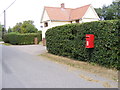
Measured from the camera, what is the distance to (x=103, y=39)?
267 inches

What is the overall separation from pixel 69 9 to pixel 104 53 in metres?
27.7

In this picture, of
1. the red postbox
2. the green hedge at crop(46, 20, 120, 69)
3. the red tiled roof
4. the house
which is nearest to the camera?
the green hedge at crop(46, 20, 120, 69)

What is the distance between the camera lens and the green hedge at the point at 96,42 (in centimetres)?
623

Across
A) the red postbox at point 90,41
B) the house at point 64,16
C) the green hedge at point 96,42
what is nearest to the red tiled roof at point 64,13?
the house at point 64,16

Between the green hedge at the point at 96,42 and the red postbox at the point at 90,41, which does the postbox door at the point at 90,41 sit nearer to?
the red postbox at the point at 90,41

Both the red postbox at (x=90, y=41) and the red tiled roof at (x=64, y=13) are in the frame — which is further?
the red tiled roof at (x=64, y=13)

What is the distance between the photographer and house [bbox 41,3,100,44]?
1100 inches

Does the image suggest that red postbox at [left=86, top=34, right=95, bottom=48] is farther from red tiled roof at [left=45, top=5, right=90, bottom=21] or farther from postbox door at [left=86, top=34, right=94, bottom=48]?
red tiled roof at [left=45, top=5, right=90, bottom=21]

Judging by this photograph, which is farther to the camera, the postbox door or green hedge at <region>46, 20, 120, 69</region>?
the postbox door

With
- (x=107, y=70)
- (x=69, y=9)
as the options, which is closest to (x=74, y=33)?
(x=107, y=70)

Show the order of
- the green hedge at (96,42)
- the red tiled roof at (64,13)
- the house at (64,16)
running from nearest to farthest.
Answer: the green hedge at (96,42), the house at (64,16), the red tiled roof at (64,13)

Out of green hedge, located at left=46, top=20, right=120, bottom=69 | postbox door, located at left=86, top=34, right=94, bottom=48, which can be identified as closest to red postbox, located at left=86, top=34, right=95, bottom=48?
postbox door, located at left=86, top=34, right=94, bottom=48

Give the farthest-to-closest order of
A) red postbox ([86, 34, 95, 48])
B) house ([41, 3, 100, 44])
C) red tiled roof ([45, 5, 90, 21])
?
red tiled roof ([45, 5, 90, 21]), house ([41, 3, 100, 44]), red postbox ([86, 34, 95, 48])

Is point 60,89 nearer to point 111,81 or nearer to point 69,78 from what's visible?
point 69,78
